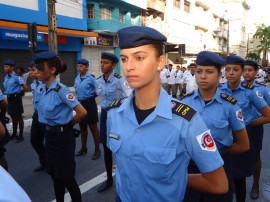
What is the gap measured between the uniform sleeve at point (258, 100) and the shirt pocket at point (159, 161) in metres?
2.22

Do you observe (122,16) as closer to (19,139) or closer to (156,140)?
(19,139)

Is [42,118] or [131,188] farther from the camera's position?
[42,118]

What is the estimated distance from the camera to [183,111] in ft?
5.29

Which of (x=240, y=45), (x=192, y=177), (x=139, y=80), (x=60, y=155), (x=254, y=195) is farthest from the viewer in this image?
(x=240, y=45)

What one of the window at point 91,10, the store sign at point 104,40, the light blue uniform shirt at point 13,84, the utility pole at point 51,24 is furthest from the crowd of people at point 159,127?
the window at point 91,10

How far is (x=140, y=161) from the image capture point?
1.60 m

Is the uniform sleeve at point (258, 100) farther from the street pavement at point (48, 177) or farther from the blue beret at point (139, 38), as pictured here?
the blue beret at point (139, 38)

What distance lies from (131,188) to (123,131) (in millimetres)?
324

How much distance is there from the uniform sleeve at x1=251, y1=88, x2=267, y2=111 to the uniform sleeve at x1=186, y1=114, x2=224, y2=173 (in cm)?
204

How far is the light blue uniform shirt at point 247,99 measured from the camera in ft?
11.2

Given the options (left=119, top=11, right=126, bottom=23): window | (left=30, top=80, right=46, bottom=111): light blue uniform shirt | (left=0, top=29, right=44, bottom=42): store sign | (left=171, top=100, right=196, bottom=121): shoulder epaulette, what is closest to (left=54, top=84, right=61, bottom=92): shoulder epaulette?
(left=30, top=80, right=46, bottom=111): light blue uniform shirt

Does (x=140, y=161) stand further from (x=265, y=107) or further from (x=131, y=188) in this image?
(x=265, y=107)

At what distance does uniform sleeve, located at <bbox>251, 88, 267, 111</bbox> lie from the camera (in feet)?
11.1

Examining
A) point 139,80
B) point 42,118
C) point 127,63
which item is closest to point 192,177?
point 139,80
